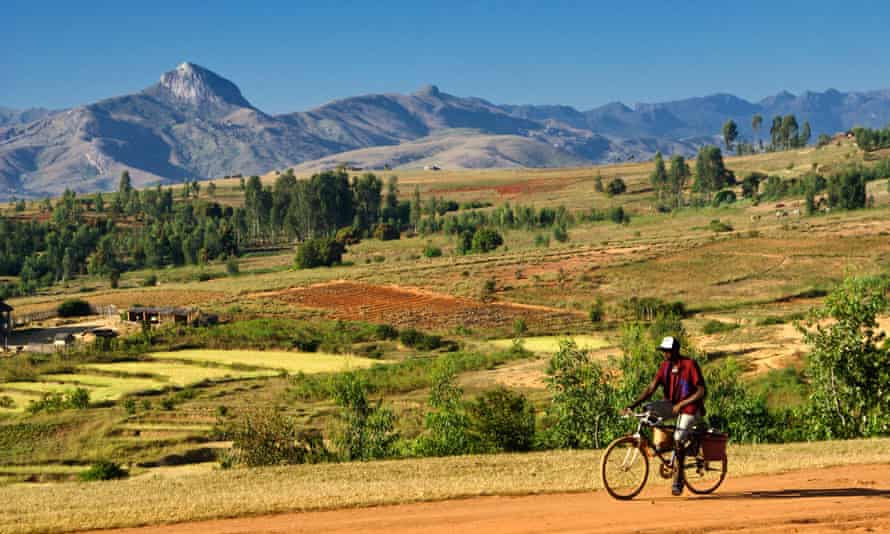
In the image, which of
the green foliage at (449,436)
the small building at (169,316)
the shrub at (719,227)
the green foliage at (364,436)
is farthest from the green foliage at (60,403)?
the shrub at (719,227)

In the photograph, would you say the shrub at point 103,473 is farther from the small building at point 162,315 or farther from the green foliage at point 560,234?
the green foliage at point 560,234

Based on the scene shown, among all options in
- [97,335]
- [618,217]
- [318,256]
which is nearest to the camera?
[97,335]

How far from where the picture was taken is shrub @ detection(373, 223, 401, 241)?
168 meters

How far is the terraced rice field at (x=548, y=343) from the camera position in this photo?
→ 66938mm

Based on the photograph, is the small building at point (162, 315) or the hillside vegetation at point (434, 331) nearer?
→ the hillside vegetation at point (434, 331)

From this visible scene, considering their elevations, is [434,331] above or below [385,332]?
below

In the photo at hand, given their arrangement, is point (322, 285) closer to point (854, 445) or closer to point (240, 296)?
point (240, 296)

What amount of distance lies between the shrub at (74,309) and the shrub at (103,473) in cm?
5966

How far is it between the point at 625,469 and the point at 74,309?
294ft

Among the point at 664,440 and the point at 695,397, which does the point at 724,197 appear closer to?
the point at 664,440

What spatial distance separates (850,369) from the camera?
97.2 ft

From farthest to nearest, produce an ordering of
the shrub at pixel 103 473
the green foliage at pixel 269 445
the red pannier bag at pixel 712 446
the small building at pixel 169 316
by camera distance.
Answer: the small building at pixel 169 316 < the shrub at pixel 103 473 < the green foliage at pixel 269 445 < the red pannier bag at pixel 712 446

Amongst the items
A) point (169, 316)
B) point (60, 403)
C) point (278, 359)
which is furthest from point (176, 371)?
point (169, 316)

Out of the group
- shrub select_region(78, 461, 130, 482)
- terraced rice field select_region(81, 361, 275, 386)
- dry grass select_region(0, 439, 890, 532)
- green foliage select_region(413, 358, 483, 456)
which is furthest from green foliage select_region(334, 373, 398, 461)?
terraced rice field select_region(81, 361, 275, 386)
